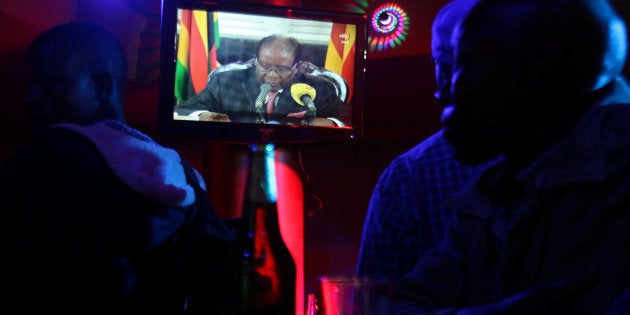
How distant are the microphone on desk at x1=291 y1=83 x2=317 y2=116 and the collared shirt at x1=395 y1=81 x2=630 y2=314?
1049mm

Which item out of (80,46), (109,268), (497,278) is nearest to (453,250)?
(497,278)

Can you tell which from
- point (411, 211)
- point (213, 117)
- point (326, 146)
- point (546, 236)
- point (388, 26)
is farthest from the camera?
point (388, 26)

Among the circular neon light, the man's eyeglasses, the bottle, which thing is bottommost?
the bottle

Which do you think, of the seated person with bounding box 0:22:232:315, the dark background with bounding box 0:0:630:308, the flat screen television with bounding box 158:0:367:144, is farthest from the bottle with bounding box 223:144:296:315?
the dark background with bounding box 0:0:630:308

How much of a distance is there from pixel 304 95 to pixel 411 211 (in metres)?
0.60

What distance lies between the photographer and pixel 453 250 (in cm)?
89

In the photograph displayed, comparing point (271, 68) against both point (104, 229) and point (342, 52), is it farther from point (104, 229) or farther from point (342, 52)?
point (104, 229)

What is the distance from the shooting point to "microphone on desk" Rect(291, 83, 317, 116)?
1.93m

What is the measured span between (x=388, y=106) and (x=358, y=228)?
541 mm

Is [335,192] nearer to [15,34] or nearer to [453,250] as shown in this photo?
[15,34]

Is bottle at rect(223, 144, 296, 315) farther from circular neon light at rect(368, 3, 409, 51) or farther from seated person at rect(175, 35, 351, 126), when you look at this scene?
circular neon light at rect(368, 3, 409, 51)

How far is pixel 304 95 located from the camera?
1.94 meters

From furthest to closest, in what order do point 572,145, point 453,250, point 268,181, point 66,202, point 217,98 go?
point 217,98 → point 268,181 → point 66,202 → point 453,250 → point 572,145

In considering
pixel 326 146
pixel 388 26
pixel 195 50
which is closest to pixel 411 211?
pixel 195 50
